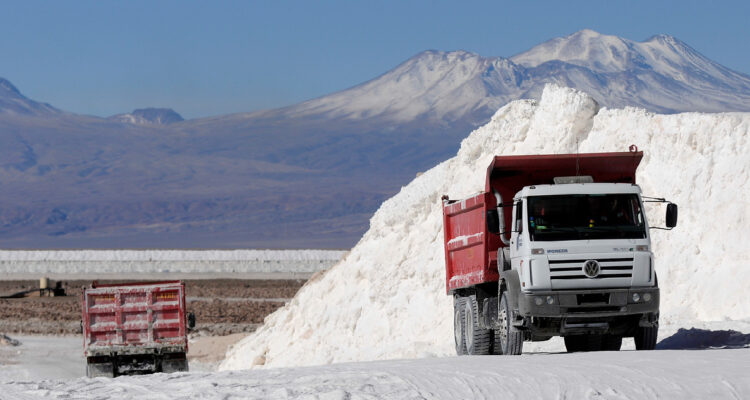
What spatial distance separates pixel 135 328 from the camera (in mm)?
21234

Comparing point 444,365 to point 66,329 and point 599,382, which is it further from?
point 66,329

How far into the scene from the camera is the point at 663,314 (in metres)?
23.8

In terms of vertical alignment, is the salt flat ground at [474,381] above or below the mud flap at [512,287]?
below

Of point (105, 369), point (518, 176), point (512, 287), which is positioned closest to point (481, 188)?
point (518, 176)

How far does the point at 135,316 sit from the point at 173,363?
1.03 metres

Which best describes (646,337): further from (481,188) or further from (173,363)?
(481,188)

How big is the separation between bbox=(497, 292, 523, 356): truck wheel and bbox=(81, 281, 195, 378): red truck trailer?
5564 mm

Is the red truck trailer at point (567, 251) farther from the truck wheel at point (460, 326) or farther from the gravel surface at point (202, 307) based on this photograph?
the gravel surface at point (202, 307)

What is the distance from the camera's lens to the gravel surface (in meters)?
48.5

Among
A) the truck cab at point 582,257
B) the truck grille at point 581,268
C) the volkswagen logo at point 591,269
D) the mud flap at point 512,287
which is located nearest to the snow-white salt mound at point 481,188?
the mud flap at point 512,287

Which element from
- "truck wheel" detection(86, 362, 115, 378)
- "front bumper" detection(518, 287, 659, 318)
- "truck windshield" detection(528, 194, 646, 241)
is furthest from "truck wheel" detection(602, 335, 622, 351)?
"truck wheel" detection(86, 362, 115, 378)

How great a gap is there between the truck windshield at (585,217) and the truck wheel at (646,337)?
157 cm

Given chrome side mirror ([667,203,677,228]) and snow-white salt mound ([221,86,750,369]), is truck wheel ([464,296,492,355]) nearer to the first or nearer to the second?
snow-white salt mound ([221,86,750,369])

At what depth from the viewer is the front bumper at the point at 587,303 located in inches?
667
